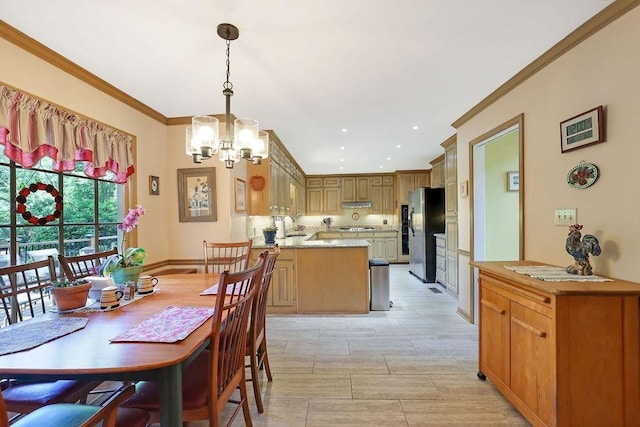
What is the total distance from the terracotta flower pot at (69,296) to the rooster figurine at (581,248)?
2.87m

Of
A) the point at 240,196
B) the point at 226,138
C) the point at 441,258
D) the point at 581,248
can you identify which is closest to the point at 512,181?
the point at 581,248

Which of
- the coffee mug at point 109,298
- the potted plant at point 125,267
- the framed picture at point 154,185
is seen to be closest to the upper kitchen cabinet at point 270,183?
the framed picture at point 154,185

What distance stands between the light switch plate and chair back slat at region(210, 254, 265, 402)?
2.06 meters

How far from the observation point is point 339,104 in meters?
3.09

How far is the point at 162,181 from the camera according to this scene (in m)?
3.49

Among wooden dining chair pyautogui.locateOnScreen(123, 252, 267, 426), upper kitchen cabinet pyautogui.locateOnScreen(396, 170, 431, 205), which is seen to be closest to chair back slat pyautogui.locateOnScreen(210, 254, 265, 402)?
wooden dining chair pyautogui.locateOnScreen(123, 252, 267, 426)

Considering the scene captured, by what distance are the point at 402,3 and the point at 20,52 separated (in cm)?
251

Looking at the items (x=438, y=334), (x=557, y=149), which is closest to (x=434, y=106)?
(x=557, y=149)

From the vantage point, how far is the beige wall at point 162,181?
2.67m

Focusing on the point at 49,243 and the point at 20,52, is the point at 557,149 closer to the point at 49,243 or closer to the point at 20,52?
the point at 20,52

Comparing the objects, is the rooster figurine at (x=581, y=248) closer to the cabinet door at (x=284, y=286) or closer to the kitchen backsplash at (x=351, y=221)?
the cabinet door at (x=284, y=286)

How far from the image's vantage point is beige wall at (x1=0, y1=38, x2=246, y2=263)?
8.75 ft

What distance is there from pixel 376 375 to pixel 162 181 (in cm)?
314

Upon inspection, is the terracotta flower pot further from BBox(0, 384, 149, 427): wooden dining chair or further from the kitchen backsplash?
the kitchen backsplash
